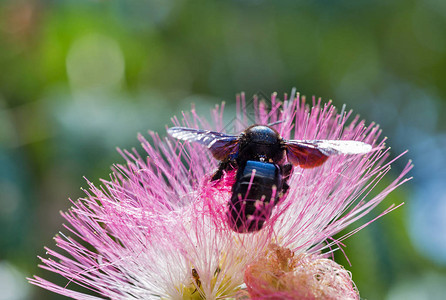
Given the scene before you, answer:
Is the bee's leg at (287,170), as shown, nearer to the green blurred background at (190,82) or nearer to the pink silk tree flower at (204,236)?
the pink silk tree flower at (204,236)

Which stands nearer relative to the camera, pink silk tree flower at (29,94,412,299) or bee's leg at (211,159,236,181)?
pink silk tree flower at (29,94,412,299)

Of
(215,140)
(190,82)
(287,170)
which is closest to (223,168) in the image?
(215,140)

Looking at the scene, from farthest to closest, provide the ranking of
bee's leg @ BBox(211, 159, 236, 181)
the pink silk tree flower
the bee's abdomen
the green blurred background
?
the green blurred background
bee's leg @ BBox(211, 159, 236, 181)
the pink silk tree flower
the bee's abdomen

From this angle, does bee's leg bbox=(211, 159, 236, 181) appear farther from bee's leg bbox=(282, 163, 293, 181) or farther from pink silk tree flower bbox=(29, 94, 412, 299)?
bee's leg bbox=(282, 163, 293, 181)

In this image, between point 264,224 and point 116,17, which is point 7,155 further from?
point 264,224

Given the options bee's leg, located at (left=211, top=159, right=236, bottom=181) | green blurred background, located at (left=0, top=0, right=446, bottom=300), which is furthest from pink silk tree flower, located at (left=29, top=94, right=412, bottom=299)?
green blurred background, located at (left=0, top=0, right=446, bottom=300)

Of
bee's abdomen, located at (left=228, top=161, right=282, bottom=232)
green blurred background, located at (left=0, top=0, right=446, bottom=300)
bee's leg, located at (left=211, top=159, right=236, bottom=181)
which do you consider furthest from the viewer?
green blurred background, located at (left=0, top=0, right=446, bottom=300)

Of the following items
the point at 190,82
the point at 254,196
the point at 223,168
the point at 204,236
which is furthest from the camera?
the point at 190,82

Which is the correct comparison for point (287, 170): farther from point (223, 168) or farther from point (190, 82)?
point (190, 82)
